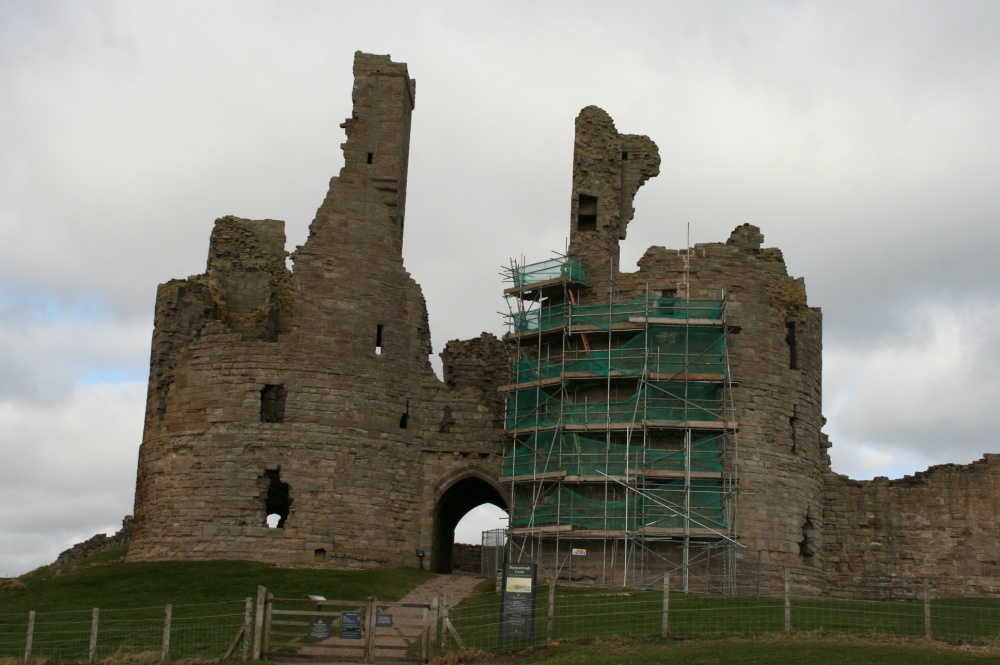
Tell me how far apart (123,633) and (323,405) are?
10.2m

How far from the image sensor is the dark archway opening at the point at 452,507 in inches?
1333

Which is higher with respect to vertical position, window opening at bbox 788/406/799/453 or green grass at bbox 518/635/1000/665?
window opening at bbox 788/406/799/453

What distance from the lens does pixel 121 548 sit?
3731 cm

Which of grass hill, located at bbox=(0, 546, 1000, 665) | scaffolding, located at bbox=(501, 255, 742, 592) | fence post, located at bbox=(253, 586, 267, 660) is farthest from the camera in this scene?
scaffolding, located at bbox=(501, 255, 742, 592)

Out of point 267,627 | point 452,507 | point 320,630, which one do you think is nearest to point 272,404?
point 452,507

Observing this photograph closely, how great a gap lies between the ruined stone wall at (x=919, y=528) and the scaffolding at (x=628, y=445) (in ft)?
16.7

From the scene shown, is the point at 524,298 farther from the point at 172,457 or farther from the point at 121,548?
the point at 121,548

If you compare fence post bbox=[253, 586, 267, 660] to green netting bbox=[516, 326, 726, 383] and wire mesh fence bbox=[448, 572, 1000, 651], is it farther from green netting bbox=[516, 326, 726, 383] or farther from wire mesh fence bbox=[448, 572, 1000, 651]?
green netting bbox=[516, 326, 726, 383]

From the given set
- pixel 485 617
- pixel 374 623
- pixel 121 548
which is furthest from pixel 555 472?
pixel 121 548

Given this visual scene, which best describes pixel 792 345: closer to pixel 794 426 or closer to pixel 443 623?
pixel 794 426

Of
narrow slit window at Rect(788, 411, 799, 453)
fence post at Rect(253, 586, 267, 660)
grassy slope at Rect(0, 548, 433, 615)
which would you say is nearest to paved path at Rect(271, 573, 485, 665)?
grassy slope at Rect(0, 548, 433, 615)

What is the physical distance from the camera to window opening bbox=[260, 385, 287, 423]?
32750 mm

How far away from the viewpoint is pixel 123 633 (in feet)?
75.8

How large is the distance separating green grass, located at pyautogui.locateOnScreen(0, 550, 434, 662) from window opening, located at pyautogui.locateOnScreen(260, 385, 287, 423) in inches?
154
